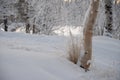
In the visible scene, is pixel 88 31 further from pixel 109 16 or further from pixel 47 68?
pixel 109 16

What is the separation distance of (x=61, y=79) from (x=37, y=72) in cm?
49

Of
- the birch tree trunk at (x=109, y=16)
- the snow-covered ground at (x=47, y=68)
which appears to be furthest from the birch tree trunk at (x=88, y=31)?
the birch tree trunk at (x=109, y=16)

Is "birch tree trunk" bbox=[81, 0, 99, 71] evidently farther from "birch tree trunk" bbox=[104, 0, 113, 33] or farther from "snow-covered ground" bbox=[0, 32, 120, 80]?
"birch tree trunk" bbox=[104, 0, 113, 33]

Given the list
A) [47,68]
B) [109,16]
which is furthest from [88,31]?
[109,16]

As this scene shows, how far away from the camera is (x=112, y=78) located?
6.16m

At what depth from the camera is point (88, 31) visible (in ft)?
21.5

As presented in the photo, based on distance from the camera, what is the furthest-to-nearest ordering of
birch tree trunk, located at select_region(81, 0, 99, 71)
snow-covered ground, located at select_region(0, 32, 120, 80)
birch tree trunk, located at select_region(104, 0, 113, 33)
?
birch tree trunk, located at select_region(104, 0, 113, 33), birch tree trunk, located at select_region(81, 0, 99, 71), snow-covered ground, located at select_region(0, 32, 120, 80)

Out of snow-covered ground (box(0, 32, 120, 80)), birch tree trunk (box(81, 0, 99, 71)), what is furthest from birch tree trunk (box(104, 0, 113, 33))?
birch tree trunk (box(81, 0, 99, 71))

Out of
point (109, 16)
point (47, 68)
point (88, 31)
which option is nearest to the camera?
point (47, 68)

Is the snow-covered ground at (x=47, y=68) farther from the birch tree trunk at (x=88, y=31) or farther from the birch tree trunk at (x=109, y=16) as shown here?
the birch tree trunk at (x=109, y=16)

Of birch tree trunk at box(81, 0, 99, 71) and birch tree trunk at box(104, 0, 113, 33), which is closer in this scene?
birch tree trunk at box(81, 0, 99, 71)

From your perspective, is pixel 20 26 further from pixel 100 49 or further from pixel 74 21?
pixel 100 49

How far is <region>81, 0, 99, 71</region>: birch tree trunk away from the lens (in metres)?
6.50

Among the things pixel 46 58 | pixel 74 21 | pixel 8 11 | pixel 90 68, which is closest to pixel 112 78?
pixel 90 68
